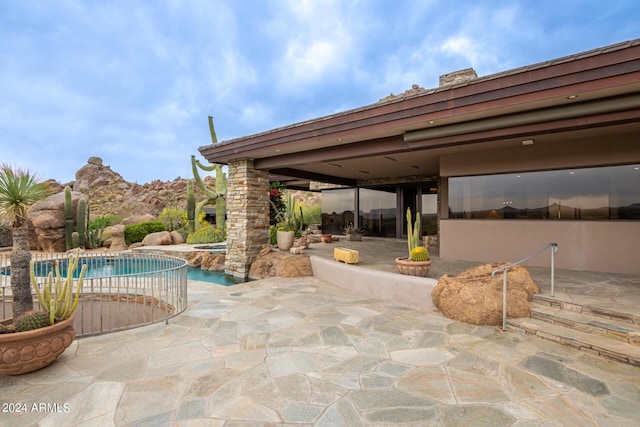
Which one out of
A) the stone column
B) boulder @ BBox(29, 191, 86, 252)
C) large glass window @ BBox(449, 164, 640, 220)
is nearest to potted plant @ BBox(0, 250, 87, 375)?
the stone column

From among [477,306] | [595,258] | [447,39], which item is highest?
[447,39]

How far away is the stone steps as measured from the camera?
3.04 metres

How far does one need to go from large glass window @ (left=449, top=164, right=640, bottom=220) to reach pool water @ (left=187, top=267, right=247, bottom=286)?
596 cm

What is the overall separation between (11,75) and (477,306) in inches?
794

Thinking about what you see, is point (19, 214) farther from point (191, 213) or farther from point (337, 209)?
point (191, 213)

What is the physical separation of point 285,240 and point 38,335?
618 cm

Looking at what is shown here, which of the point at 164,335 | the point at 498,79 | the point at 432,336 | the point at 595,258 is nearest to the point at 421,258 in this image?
the point at 432,336

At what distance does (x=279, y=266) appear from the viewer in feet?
23.8

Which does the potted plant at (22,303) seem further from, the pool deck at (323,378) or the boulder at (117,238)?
the boulder at (117,238)

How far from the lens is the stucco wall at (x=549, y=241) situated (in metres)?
5.58

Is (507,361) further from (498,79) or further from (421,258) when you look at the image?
(498,79)

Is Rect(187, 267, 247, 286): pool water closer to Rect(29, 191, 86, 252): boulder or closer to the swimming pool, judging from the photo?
the swimming pool

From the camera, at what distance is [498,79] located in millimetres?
4020

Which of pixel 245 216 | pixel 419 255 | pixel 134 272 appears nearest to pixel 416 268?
pixel 419 255
